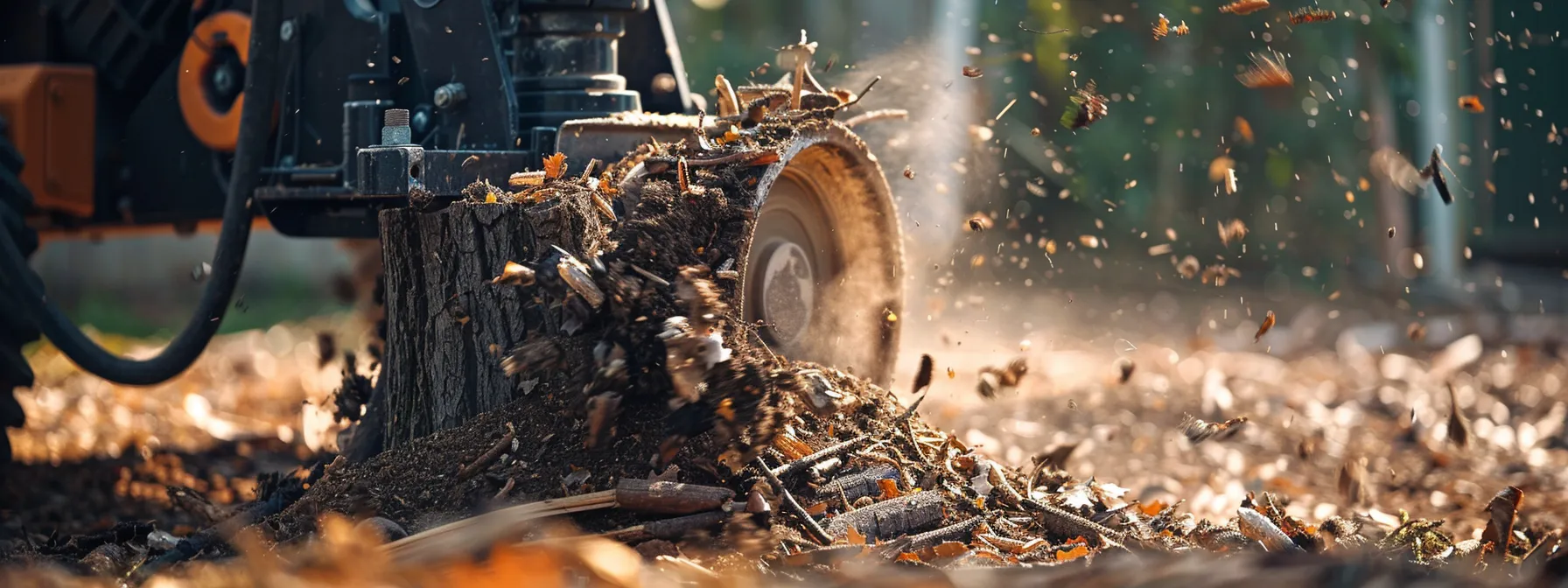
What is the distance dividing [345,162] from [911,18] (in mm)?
14204

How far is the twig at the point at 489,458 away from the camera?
3.52 m

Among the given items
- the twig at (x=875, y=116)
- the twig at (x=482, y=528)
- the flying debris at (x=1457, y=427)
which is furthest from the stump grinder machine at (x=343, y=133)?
the flying debris at (x=1457, y=427)

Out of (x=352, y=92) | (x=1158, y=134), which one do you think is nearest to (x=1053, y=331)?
(x=1158, y=134)

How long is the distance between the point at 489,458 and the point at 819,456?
2.68 feet

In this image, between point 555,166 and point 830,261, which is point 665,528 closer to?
point 555,166

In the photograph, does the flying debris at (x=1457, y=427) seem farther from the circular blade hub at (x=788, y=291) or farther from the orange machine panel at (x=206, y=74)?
the orange machine panel at (x=206, y=74)

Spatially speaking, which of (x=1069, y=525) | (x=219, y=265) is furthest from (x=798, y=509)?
(x=219, y=265)

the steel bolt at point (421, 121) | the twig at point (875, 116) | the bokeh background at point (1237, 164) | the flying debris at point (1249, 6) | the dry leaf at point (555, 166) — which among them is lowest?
the bokeh background at point (1237, 164)

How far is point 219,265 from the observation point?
189 inches

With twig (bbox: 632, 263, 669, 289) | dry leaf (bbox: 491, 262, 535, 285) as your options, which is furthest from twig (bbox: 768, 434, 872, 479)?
dry leaf (bbox: 491, 262, 535, 285)

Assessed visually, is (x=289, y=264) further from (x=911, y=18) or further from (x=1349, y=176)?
(x=1349, y=176)

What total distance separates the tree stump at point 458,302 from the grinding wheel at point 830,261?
89 cm

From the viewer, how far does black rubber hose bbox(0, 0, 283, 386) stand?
4656 mm

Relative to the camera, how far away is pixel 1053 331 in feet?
39.9
